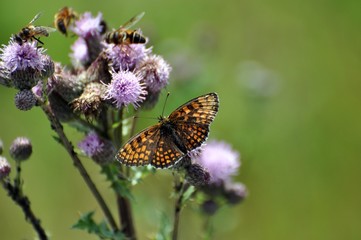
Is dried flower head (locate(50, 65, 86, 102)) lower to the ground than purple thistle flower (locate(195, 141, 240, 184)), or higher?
higher

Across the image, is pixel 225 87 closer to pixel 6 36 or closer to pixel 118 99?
pixel 6 36

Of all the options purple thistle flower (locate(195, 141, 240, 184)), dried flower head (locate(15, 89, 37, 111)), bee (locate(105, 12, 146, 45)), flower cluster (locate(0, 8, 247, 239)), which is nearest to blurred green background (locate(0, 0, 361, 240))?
purple thistle flower (locate(195, 141, 240, 184))

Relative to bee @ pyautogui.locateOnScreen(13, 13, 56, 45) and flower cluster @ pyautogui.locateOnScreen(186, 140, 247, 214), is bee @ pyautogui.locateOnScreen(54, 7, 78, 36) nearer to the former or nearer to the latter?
bee @ pyautogui.locateOnScreen(13, 13, 56, 45)

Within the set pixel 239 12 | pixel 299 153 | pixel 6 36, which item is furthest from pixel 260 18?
pixel 6 36

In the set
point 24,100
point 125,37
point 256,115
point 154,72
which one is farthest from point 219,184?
point 256,115

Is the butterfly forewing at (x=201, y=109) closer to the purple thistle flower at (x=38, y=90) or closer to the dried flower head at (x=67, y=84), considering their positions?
the dried flower head at (x=67, y=84)
